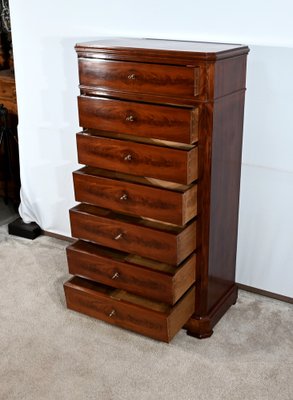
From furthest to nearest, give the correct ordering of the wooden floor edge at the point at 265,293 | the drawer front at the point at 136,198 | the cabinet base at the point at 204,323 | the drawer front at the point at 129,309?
the wooden floor edge at the point at 265,293 → the cabinet base at the point at 204,323 → the drawer front at the point at 129,309 → the drawer front at the point at 136,198

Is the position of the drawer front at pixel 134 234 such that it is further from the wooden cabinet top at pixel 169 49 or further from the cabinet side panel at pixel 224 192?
the wooden cabinet top at pixel 169 49

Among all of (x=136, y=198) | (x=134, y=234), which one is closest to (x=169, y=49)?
(x=136, y=198)

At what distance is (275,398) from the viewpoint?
5.69 ft

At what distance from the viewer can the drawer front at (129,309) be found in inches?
75.0

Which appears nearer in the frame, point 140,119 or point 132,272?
point 140,119

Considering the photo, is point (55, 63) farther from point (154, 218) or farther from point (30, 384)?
point (30, 384)

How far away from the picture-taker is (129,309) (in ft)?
6.46

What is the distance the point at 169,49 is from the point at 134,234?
2.13 ft

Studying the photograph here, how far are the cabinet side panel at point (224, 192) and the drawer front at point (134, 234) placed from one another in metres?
0.13

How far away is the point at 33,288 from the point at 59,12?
4.07 ft

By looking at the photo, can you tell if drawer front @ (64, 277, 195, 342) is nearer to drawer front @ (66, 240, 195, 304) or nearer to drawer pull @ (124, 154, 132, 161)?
drawer front @ (66, 240, 195, 304)

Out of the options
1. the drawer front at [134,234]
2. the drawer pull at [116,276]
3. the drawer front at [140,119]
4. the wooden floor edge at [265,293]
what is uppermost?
the drawer front at [140,119]

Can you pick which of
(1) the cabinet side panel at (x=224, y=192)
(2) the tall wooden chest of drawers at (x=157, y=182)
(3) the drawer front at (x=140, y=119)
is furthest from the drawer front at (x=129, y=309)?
(3) the drawer front at (x=140, y=119)

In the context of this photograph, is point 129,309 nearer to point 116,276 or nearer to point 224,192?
point 116,276
